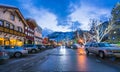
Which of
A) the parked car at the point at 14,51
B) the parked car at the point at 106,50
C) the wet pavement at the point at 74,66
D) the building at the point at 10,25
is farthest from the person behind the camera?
the building at the point at 10,25

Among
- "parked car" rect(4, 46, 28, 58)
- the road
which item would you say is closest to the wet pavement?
the road

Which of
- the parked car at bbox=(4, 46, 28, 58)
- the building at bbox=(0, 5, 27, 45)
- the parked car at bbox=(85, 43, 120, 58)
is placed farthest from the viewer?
the building at bbox=(0, 5, 27, 45)

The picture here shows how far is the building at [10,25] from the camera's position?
44.5 meters

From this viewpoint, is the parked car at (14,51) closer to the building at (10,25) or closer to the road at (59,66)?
the road at (59,66)

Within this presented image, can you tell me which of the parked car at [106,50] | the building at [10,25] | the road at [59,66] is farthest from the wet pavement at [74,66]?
the building at [10,25]

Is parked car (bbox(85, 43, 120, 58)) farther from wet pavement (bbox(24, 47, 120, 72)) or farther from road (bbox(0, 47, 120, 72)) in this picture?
wet pavement (bbox(24, 47, 120, 72))

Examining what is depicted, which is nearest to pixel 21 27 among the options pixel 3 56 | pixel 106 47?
pixel 106 47

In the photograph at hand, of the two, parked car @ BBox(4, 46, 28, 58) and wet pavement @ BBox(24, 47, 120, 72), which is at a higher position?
parked car @ BBox(4, 46, 28, 58)

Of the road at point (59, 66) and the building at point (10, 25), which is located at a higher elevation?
the building at point (10, 25)

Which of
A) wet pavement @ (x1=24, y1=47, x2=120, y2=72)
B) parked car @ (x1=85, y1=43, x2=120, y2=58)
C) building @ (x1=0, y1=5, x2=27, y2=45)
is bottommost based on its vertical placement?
wet pavement @ (x1=24, y1=47, x2=120, y2=72)

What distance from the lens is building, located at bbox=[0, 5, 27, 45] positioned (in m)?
44.5

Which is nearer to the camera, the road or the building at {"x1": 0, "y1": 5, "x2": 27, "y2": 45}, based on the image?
the road

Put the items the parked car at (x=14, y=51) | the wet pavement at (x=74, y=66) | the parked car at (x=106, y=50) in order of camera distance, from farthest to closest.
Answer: the parked car at (x=14, y=51) < the parked car at (x=106, y=50) < the wet pavement at (x=74, y=66)

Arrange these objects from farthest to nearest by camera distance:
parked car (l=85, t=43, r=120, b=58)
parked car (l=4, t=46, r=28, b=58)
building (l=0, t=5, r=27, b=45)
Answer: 1. building (l=0, t=5, r=27, b=45)
2. parked car (l=4, t=46, r=28, b=58)
3. parked car (l=85, t=43, r=120, b=58)
